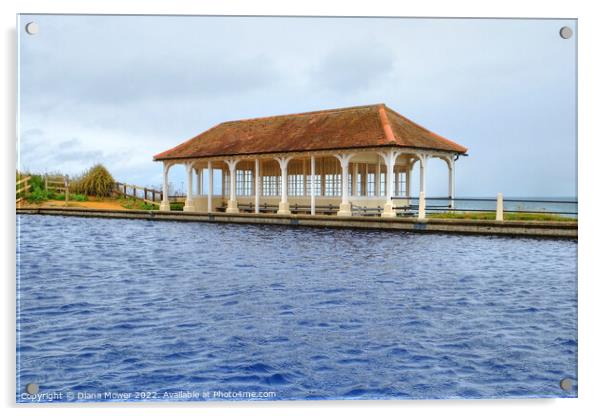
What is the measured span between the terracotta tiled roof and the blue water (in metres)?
10.5

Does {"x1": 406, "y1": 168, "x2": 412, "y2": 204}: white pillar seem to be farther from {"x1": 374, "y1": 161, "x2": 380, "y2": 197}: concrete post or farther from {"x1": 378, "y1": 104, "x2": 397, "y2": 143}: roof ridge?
{"x1": 378, "y1": 104, "x2": 397, "y2": 143}: roof ridge

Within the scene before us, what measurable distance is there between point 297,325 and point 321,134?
65.3 ft

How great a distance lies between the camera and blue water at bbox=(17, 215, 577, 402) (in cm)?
642

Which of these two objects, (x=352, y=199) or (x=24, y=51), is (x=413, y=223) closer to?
(x=352, y=199)

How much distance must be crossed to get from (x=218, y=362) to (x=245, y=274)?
233 inches

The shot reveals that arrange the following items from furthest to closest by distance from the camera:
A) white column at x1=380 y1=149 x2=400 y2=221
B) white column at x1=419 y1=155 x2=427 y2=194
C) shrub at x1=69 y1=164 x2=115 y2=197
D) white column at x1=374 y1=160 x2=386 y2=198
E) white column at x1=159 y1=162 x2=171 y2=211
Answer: shrub at x1=69 y1=164 x2=115 y2=197 < white column at x1=159 y1=162 x2=171 y2=211 < white column at x1=374 y1=160 x2=386 y2=198 < white column at x1=419 y1=155 x2=427 y2=194 < white column at x1=380 y1=149 x2=400 y2=221

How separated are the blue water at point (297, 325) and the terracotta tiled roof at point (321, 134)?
34.4ft

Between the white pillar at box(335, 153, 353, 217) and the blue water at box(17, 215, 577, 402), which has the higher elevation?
the white pillar at box(335, 153, 353, 217)

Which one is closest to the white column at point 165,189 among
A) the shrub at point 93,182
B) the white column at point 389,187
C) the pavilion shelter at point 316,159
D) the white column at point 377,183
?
the pavilion shelter at point 316,159

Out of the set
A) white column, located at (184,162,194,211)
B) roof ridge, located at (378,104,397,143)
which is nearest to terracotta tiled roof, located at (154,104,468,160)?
roof ridge, located at (378,104,397,143)

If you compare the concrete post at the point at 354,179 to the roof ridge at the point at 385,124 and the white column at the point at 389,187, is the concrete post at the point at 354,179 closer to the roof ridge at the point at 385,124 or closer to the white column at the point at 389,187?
the roof ridge at the point at 385,124

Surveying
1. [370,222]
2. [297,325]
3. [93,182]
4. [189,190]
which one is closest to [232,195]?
[189,190]

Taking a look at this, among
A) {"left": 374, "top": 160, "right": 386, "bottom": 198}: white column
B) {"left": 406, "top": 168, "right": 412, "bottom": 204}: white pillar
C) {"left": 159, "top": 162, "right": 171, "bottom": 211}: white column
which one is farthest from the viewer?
{"left": 159, "top": 162, "right": 171, "bottom": 211}: white column

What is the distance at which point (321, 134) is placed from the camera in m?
27.8
